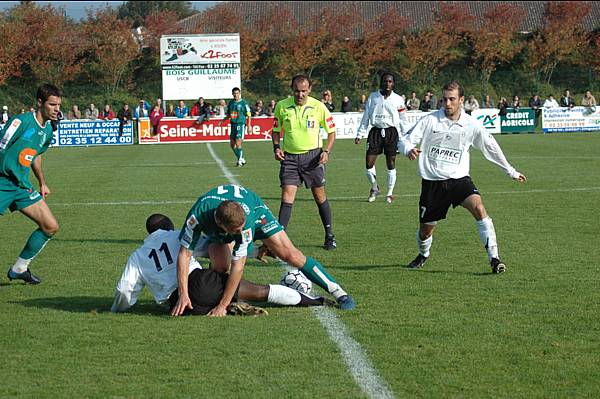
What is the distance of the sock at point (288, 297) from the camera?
766 centimetres

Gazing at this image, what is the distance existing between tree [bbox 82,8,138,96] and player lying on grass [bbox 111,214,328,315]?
159 ft

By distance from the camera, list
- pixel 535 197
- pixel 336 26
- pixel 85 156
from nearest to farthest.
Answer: pixel 535 197 → pixel 85 156 → pixel 336 26

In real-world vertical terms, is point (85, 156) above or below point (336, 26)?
below

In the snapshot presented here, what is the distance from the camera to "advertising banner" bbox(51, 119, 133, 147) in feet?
126

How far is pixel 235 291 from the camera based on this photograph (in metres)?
7.40

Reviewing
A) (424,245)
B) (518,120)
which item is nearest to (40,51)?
(518,120)

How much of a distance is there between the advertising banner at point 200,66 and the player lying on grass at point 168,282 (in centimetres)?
3804

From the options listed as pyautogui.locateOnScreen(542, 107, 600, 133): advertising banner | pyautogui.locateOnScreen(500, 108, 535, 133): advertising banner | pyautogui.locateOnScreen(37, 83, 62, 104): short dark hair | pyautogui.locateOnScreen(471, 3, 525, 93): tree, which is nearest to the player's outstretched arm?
pyautogui.locateOnScreen(37, 83, 62, 104): short dark hair

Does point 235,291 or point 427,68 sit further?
point 427,68

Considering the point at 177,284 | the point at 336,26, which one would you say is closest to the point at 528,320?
the point at 177,284

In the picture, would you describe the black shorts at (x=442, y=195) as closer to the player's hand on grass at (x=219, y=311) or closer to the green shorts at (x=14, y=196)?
the player's hand on grass at (x=219, y=311)

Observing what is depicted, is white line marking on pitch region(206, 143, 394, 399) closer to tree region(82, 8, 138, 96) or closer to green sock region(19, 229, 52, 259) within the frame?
green sock region(19, 229, 52, 259)

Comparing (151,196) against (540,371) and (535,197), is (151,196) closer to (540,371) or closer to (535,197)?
(535,197)

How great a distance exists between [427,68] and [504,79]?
480 centimetres
